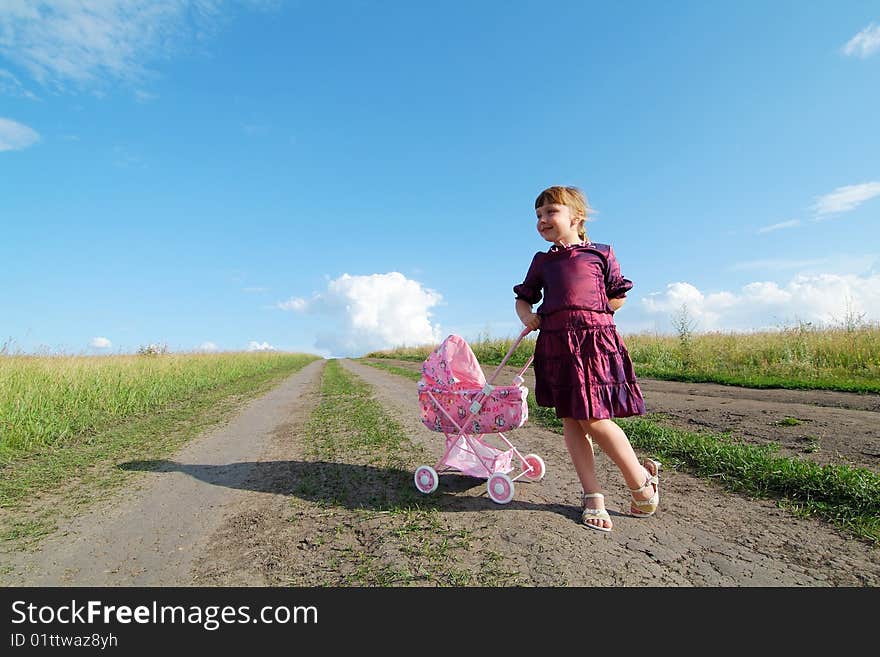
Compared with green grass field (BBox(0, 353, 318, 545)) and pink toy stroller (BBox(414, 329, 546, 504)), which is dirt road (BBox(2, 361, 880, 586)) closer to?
pink toy stroller (BBox(414, 329, 546, 504))

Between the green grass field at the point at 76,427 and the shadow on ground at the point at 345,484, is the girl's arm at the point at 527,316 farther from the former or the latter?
the green grass field at the point at 76,427

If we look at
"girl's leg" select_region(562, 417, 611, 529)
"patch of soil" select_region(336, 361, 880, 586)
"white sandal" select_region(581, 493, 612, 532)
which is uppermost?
"girl's leg" select_region(562, 417, 611, 529)

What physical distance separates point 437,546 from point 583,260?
204 centimetres

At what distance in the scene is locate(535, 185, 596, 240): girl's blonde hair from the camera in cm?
333

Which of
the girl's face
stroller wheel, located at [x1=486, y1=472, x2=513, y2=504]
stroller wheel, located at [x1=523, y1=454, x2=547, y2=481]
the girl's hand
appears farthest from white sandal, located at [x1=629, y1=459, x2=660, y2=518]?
the girl's face

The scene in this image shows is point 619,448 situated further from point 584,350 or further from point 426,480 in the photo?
point 426,480

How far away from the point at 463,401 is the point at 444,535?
1.07 m

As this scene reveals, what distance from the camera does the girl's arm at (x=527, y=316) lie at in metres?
3.38

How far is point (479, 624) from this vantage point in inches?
79.1

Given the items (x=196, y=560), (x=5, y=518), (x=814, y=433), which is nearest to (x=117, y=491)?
(x=5, y=518)

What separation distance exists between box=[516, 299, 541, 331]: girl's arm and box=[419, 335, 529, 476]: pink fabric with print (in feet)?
1.49

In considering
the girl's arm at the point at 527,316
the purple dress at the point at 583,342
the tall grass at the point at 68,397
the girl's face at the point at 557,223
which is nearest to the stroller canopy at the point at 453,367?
the girl's arm at the point at 527,316

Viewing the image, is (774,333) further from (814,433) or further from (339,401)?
(339,401)

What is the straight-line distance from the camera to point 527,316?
3.42 metres
